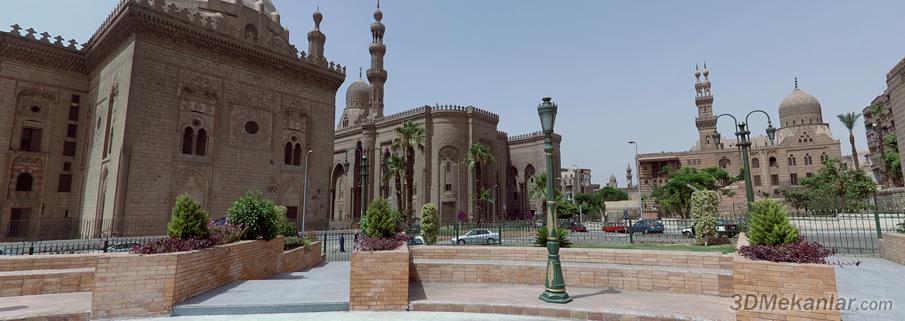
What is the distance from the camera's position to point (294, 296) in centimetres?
732

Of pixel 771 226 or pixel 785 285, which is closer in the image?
pixel 785 285

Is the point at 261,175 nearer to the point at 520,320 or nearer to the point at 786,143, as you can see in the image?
the point at 520,320

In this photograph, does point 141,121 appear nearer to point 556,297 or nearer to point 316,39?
point 316,39

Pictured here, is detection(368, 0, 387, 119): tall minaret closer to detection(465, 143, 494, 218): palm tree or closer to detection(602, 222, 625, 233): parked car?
detection(465, 143, 494, 218): palm tree

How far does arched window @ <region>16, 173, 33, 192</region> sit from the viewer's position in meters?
24.4

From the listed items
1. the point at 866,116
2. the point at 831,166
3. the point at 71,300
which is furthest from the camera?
the point at 866,116

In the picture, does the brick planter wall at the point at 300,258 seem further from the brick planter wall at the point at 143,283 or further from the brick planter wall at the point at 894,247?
the brick planter wall at the point at 894,247

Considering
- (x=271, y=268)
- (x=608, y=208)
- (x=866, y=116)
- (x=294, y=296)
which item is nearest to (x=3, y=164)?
(x=271, y=268)

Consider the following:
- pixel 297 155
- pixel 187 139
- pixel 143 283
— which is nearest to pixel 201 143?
pixel 187 139

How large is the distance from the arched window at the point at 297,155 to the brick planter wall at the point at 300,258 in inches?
679

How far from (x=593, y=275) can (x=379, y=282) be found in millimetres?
4198

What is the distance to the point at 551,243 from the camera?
23.6 feet

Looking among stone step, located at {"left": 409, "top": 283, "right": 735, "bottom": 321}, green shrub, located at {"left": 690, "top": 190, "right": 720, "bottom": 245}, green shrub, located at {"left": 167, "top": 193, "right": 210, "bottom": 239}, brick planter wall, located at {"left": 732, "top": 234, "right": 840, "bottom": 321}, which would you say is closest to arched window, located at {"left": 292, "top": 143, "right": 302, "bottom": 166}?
green shrub, located at {"left": 167, "top": 193, "right": 210, "bottom": 239}

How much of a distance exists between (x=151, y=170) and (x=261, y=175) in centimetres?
639
